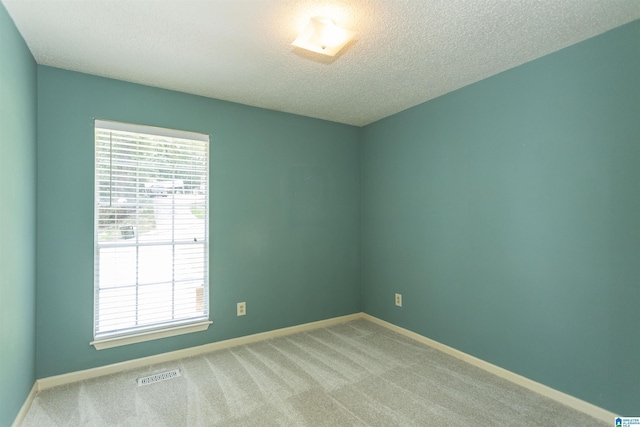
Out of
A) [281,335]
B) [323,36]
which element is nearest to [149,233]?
[281,335]

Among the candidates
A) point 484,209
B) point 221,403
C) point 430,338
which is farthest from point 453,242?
point 221,403

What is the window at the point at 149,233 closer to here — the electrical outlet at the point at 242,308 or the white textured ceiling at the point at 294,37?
the electrical outlet at the point at 242,308

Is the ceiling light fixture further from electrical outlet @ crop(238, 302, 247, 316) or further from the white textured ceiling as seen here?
electrical outlet @ crop(238, 302, 247, 316)

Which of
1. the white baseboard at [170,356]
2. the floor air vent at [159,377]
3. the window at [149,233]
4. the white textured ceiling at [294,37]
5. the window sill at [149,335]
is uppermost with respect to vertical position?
the white textured ceiling at [294,37]

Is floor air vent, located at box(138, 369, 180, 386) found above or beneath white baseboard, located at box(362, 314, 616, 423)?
beneath

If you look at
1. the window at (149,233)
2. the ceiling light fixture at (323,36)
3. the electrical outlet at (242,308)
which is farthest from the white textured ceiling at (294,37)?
the electrical outlet at (242,308)

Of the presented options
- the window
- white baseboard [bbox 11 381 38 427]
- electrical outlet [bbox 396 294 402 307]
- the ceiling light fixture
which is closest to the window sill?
the window

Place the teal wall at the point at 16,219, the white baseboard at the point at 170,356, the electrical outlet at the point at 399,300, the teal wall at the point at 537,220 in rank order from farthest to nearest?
the electrical outlet at the point at 399,300 < the white baseboard at the point at 170,356 < the teal wall at the point at 537,220 < the teal wall at the point at 16,219

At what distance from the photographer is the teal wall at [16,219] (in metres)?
1.70

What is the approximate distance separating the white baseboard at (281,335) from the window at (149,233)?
196mm

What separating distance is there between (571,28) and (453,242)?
69.2 inches

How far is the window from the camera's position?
101 inches

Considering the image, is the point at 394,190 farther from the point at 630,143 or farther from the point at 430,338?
the point at 630,143

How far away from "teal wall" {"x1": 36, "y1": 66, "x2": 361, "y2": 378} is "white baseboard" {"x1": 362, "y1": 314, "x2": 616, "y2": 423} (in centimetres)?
112
